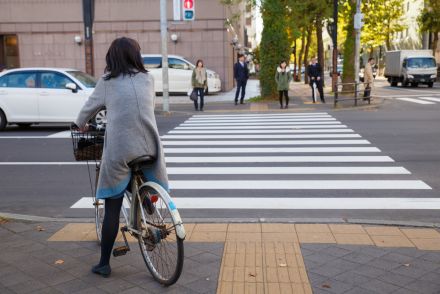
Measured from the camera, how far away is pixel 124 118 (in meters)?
4.00

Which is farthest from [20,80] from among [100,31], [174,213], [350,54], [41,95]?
[350,54]

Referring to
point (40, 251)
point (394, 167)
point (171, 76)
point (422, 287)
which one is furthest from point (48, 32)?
point (422, 287)

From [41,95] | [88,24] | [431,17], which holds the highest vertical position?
[431,17]

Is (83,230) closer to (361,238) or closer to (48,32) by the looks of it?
(361,238)

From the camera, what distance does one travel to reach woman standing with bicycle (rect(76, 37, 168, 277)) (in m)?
4.00

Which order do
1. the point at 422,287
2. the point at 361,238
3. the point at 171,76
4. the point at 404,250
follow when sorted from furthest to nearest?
the point at 171,76 < the point at 361,238 < the point at 404,250 < the point at 422,287

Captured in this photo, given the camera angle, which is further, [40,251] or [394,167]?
[394,167]

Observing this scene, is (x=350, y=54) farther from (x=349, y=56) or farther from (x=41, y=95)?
(x=41, y=95)

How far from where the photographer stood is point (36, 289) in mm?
4070

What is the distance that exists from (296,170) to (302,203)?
201 centimetres

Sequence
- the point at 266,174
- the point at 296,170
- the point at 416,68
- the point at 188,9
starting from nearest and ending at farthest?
the point at 266,174 < the point at 296,170 < the point at 188,9 < the point at 416,68

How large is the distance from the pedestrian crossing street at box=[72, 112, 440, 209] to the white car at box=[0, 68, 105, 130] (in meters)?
2.62

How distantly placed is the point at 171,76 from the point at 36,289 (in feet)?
73.7

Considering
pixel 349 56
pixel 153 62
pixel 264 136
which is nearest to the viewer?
pixel 264 136
